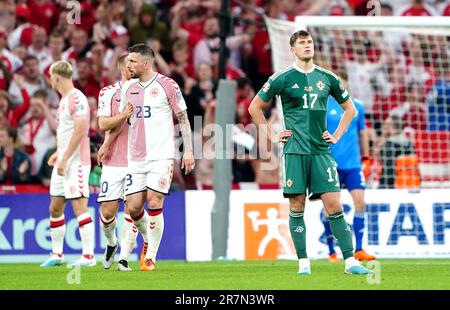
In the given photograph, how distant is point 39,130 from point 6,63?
5.82 ft

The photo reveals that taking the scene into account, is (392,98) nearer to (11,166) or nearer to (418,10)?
(418,10)

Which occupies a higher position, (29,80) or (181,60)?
(181,60)

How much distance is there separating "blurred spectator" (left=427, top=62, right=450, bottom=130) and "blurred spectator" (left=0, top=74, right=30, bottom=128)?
6.51 meters

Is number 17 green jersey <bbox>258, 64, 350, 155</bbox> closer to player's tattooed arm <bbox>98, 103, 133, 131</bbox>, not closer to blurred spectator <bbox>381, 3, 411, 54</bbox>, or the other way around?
player's tattooed arm <bbox>98, 103, 133, 131</bbox>

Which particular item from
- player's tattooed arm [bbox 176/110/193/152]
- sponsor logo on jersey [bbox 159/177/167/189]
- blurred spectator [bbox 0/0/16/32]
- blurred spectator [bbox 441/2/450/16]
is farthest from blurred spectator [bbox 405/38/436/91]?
sponsor logo on jersey [bbox 159/177/167/189]

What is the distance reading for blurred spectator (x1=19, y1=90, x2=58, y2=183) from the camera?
727 inches

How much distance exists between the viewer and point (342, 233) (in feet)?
37.6

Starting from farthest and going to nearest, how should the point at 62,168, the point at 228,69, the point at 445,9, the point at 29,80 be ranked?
the point at 445,9
the point at 228,69
the point at 29,80
the point at 62,168

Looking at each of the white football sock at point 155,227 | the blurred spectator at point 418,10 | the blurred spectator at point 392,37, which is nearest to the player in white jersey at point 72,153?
the white football sock at point 155,227

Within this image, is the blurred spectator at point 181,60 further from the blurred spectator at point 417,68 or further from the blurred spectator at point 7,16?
the blurred spectator at point 417,68

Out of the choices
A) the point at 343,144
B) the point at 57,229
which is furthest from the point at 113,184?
the point at 343,144

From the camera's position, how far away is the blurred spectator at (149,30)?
20.3 m

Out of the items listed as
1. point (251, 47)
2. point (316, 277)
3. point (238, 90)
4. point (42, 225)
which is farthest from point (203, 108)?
point (316, 277)

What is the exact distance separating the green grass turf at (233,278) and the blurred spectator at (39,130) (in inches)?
172
